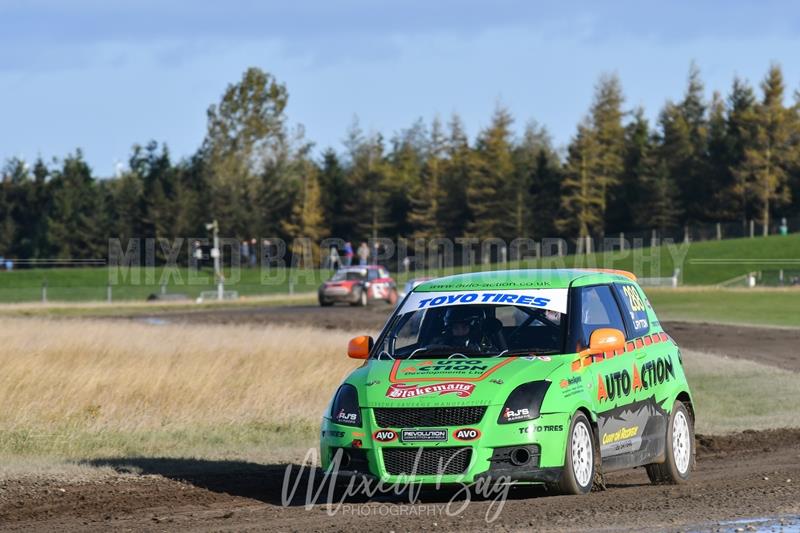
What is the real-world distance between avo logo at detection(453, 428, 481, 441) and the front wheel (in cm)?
67

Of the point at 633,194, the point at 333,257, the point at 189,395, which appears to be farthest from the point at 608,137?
the point at 189,395

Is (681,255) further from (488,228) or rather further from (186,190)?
(186,190)

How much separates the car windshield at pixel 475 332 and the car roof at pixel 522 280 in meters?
0.28

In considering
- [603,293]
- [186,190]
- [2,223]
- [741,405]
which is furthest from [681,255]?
[603,293]

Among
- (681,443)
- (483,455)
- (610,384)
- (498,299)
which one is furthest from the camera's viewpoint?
(681,443)

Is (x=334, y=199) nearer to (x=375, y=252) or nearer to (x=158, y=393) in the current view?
(x=375, y=252)

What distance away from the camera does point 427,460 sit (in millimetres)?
8898

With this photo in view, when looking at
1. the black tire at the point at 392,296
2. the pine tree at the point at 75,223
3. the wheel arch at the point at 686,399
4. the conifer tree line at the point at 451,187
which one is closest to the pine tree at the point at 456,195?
the conifer tree line at the point at 451,187

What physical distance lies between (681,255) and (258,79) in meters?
52.2

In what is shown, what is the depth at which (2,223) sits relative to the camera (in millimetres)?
111375

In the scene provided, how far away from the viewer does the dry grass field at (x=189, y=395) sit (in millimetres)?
13773

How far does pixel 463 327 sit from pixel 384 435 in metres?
1.42

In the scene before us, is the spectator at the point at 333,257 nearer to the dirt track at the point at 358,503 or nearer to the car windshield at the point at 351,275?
the car windshield at the point at 351,275

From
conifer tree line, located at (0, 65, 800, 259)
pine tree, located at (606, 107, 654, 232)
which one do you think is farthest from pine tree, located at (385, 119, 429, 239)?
pine tree, located at (606, 107, 654, 232)
